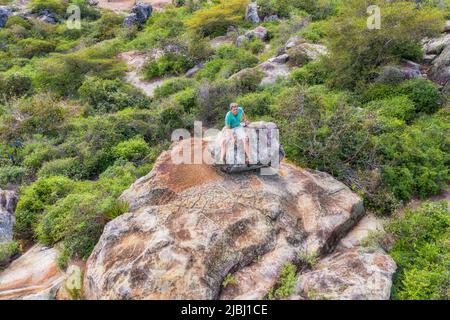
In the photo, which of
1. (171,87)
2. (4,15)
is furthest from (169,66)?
(4,15)

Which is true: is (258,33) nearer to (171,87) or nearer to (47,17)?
(171,87)

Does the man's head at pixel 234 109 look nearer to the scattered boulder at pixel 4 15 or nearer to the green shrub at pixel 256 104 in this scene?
the green shrub at pixel 256 104

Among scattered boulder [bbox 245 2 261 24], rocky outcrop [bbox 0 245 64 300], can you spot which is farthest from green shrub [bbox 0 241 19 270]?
scattered boulder [bbox 245 2 261 24]

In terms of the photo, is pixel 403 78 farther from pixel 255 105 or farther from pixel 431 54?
pixel 255 105

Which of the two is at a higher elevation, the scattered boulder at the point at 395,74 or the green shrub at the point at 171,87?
the scattered boulder at the point at 395,74

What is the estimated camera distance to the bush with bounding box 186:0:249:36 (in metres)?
24.9

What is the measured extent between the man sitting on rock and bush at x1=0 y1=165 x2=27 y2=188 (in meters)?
7.69

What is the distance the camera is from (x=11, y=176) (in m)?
11.9

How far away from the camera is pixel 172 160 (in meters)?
9.27

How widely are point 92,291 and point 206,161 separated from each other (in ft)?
13.3

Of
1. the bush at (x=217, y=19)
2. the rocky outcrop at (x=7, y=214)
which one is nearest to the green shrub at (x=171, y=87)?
the bush at (x=217, y=19)

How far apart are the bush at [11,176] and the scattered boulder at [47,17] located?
24.0 metres

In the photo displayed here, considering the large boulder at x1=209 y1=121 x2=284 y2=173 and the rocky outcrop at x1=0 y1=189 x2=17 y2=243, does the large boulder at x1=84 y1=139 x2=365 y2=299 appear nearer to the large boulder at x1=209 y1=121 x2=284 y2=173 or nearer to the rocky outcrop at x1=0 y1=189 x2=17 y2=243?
the large boulder at x1=209 y1=121 x2=284 y2=173

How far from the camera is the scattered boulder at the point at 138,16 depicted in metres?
29.4
